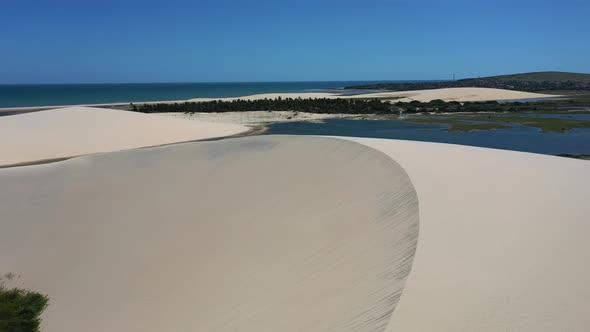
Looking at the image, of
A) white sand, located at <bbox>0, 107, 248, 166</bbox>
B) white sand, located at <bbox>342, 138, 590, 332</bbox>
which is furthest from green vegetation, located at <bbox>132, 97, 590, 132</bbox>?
white sand, located at <bbox>342, 138, 590, 332</bbox>

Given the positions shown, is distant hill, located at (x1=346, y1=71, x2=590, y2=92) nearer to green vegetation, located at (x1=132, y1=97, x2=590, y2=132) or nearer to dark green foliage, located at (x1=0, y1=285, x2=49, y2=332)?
green vegetation, located at (x1=132, y1=97, x2=590, y2=132)

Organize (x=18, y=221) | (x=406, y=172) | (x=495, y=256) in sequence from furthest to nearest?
1. (x=18, y=221)
2. (x=406, y=172)
3. (x=495, y=256)

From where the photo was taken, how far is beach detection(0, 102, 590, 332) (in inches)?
237

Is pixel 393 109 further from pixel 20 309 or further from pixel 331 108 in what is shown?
pixel 20 309

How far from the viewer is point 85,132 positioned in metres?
30.5

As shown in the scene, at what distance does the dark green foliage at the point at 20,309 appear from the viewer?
6.72 metres

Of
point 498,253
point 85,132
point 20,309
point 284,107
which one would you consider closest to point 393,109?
point 284,107

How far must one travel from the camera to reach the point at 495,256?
22.7 feet

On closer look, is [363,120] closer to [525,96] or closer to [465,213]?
[465,213]

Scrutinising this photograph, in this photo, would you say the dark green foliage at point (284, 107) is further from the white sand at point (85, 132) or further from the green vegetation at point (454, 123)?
the white sand at point (85, 132)

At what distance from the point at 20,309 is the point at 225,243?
383cm

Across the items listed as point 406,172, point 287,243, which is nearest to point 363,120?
point 406,172

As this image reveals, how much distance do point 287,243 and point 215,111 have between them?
43.4 meters

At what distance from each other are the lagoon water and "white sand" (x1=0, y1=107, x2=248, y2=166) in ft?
19.1
